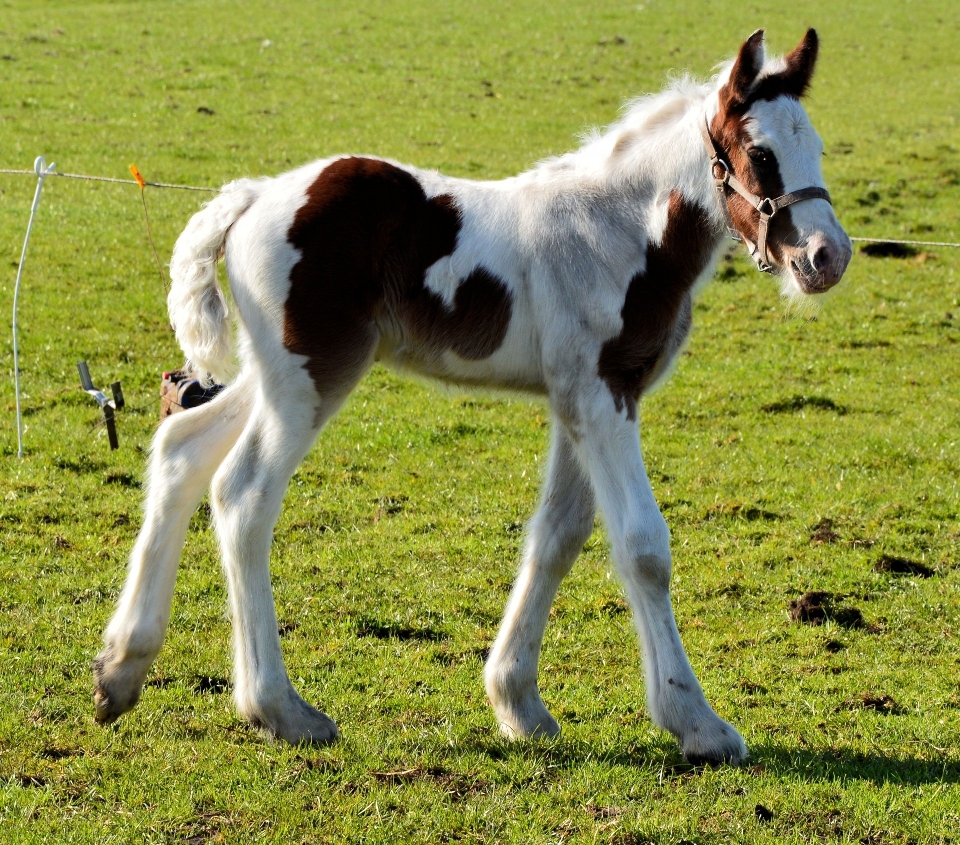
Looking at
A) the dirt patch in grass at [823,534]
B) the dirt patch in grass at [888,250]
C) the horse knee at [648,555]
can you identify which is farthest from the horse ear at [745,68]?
the dirt patch in grass at [888,250]

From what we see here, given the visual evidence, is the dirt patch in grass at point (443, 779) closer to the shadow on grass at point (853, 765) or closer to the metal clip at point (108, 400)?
the shadow on grass at point (853, 765)

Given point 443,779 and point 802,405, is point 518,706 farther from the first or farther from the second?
point 802,405

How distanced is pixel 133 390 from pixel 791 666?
6.07 meters

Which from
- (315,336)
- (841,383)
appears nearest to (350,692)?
(315,336)

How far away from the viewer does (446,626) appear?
6125 mm

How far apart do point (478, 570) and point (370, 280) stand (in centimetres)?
269

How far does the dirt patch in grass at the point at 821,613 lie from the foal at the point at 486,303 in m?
1.89

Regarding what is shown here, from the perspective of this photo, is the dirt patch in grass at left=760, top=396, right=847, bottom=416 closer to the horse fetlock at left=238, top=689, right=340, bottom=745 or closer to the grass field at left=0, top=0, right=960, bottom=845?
the grass field at left=0, top=0, right=960, bottom=845

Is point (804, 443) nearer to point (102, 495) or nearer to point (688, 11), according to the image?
point (102, 495)

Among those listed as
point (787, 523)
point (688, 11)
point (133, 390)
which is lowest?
point (787, 523)

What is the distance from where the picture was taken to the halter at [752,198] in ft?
14.4

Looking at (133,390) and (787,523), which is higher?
(133,390)

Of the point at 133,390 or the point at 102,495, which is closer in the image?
the point at 102,495

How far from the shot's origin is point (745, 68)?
4402 millimetres
